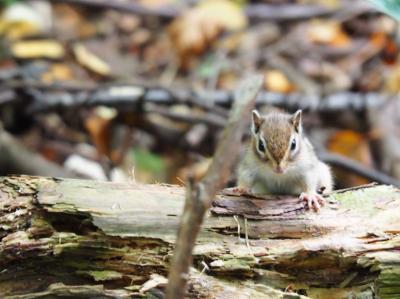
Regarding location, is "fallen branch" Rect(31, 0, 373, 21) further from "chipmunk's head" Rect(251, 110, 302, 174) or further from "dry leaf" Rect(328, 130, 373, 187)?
"chipmunk's head" Rect(251, 110, 302, 174)

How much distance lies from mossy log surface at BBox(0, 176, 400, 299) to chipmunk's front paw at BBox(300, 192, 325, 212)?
43 millimetres

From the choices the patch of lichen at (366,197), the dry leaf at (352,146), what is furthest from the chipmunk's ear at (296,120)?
the dry leaf at (352,146)

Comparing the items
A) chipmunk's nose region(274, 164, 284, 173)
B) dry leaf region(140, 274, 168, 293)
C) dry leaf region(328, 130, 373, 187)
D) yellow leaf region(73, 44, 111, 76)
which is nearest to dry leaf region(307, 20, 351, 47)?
dry leaf region(328, 130, 373, 187)

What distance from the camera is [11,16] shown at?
24.6 ft

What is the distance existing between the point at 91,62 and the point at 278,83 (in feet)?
5.95

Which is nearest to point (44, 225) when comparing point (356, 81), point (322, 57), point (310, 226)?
point (310, 226)

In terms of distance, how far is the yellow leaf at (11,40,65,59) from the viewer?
7.13 metres

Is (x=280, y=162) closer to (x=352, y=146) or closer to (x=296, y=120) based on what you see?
(x=296, y=120)

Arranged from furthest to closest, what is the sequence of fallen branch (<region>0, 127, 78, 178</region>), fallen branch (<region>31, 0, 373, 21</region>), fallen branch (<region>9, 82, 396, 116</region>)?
fallen branch (<region>31, 0, 373, 21</region>) → fallen branch (<region>9, 82, 396, 116</region>) → fallen branch (<region>0, 127, 78, 178</region>)

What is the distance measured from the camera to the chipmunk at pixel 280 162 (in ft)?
11.4

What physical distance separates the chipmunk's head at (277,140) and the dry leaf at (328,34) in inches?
169

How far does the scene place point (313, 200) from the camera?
10.3 feet

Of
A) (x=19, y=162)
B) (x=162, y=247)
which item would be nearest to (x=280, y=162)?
(x=162, y=247)

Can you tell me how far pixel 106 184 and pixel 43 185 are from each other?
27cm
